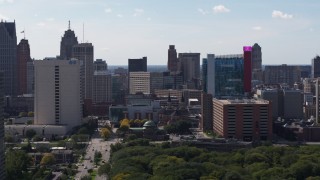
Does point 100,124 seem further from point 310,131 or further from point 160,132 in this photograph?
point 310,131

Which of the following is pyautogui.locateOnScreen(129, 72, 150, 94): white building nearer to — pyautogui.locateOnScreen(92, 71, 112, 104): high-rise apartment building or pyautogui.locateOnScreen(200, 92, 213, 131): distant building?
pyautogui.locateOnScreen(92, 71, 112, 104): high-rise apartment building

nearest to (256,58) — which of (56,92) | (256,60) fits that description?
(256,60)

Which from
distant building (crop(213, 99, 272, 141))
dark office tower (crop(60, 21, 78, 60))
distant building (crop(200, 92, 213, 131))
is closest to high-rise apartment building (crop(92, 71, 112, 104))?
dark office tower (crop(60, 21, 78, 60))

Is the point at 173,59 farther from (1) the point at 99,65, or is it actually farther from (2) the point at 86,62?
(2) the point at 86,62

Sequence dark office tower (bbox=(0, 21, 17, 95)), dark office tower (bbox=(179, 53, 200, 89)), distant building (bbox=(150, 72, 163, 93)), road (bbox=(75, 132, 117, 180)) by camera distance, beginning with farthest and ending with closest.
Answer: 1. dark office tower (bbox=(179, 53, 200, 89))
2. distant building (bbox=(150, 72, 163, 93))
3. dark office tower (bbox=(0, 21, 17, 95))
4. road (bbox=(75, 132, 117, 180))

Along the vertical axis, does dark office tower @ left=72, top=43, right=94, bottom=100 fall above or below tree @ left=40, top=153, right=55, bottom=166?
above

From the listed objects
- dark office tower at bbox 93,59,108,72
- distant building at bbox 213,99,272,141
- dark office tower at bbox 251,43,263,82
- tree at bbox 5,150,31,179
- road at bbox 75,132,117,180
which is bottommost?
road at bbox 75,132,117,180

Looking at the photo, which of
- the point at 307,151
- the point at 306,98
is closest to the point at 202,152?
the point at 307,151

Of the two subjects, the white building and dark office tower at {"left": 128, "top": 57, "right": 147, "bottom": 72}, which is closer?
the white building
